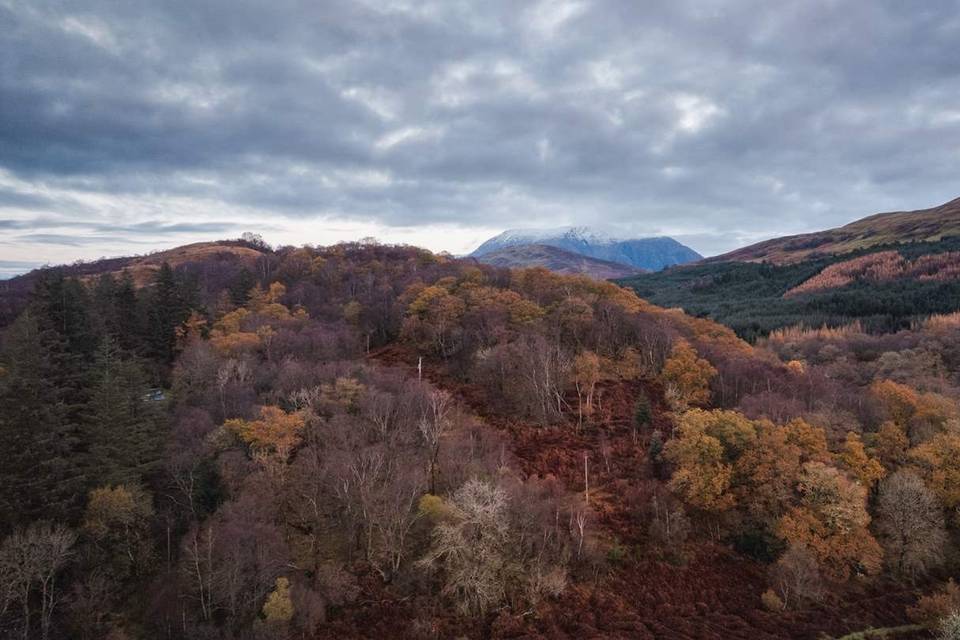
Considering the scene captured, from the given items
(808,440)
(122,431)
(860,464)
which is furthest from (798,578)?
(122,431)

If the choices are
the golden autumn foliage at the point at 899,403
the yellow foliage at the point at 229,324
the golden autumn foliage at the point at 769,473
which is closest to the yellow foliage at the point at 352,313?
the yellow foliage at the point at 229,324

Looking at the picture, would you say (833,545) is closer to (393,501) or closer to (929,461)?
(929,461)

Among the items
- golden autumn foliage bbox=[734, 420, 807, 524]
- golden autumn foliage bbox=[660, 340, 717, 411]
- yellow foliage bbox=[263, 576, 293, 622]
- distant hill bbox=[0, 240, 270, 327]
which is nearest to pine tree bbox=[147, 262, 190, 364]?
distant hill bbox=[0, 240, 270, 327]

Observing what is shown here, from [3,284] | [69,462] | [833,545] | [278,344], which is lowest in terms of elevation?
[833,545]

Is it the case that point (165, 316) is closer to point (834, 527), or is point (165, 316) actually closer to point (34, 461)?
point (34, 461)

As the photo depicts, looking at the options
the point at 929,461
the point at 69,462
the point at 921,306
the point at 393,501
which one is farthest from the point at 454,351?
the point at 921,306

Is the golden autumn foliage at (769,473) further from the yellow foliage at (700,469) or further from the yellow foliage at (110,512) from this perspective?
the yellow foliage at (110,512)
